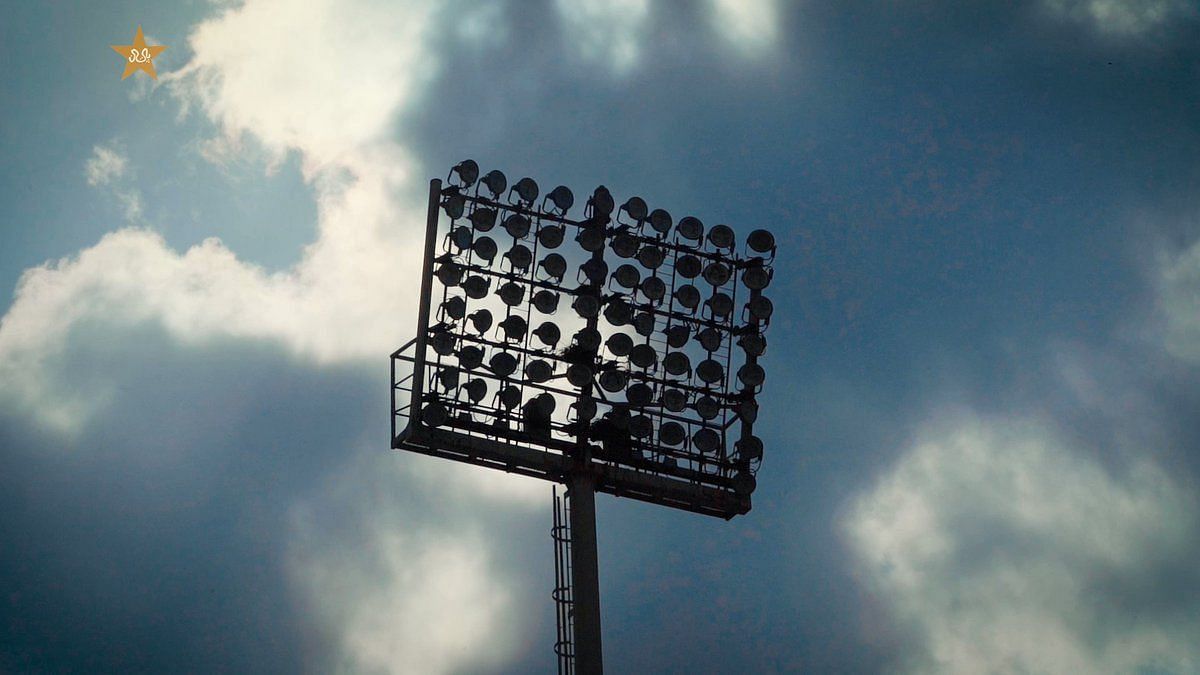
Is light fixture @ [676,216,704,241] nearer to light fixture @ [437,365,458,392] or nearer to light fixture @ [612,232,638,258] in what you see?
light fixture @ [612,232,638,258]

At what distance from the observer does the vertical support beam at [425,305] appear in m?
30.3

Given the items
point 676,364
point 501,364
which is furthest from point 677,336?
point 501,364

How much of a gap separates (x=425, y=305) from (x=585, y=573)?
21.7 feet

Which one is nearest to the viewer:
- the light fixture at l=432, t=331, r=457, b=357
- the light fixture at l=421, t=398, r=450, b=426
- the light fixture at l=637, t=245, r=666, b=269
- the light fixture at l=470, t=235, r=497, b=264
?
the light fixture at l=421, t=398, r=450, b=426

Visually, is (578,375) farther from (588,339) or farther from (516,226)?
(516,226)

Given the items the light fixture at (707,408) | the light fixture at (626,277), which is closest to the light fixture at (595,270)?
the light fixture at (626,277)

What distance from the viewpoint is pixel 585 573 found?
98.5ft

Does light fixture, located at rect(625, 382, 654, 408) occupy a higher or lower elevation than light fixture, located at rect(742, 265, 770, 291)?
lower

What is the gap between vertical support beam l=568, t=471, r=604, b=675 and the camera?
2920cm

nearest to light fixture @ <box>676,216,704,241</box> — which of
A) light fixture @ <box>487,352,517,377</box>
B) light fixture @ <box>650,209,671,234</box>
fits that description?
light fixture @ <box>650,209,671,234</box>

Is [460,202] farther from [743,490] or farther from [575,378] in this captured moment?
[743,490]

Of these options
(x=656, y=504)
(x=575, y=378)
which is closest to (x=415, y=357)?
(x=575, y=378)

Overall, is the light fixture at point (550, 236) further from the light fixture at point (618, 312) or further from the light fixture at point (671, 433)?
the light fixture at point (671, 433)

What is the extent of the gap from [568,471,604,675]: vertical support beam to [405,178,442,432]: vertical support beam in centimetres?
373
